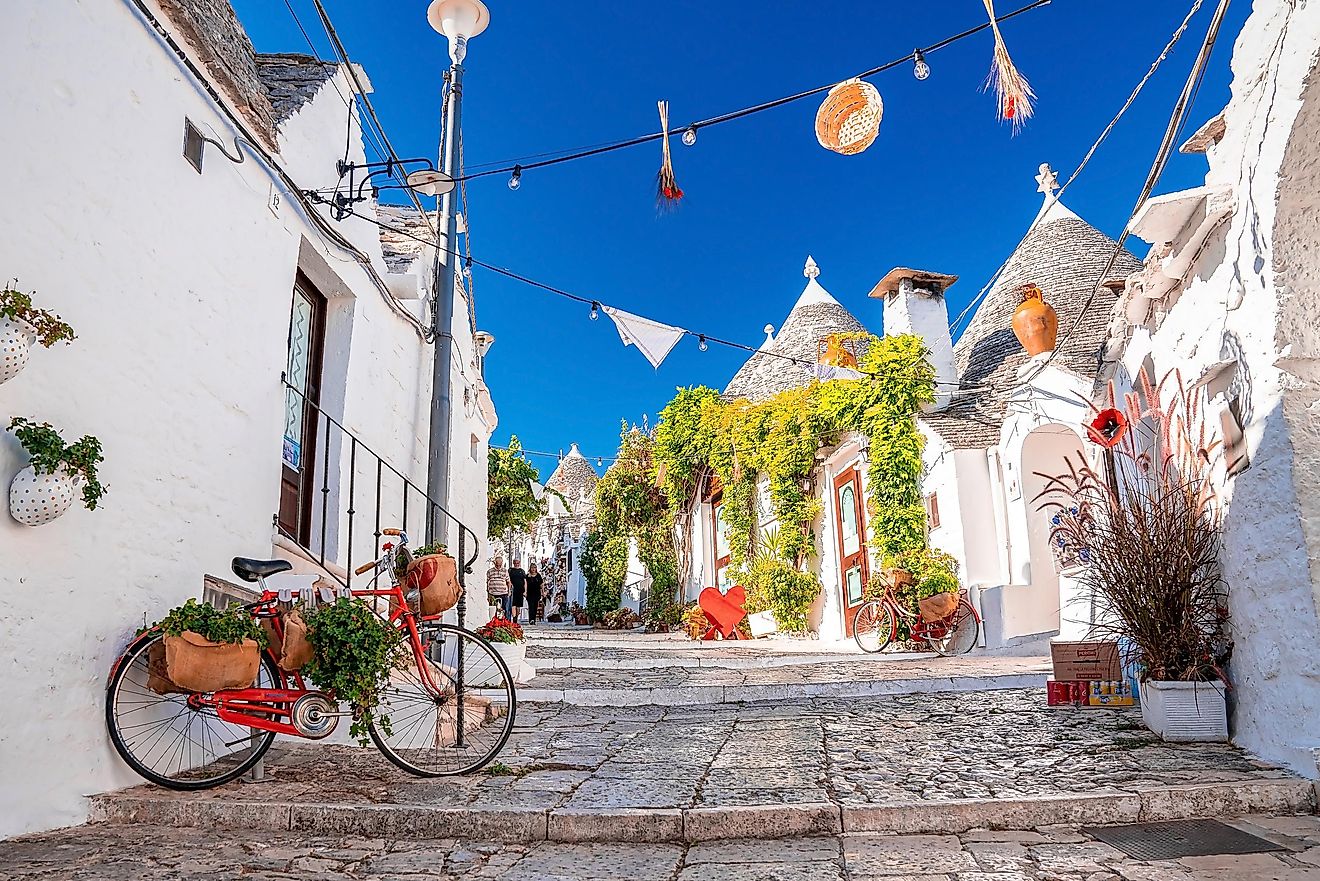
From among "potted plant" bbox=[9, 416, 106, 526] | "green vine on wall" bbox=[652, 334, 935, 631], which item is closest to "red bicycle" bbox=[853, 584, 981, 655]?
"green vine on wall" bbox=[652, 334, 935, 631]

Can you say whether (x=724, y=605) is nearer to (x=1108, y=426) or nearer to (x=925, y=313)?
(x=925, y=313)

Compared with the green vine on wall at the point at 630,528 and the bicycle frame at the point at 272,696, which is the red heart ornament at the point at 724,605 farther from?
the bicycle frame at the point at 272,696

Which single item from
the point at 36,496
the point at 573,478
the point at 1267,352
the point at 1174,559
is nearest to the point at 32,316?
the point at 36,496

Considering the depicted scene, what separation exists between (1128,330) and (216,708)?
19.1 ft

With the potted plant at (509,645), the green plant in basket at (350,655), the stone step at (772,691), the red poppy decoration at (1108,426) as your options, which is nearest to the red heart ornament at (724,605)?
the potted plant at (509,645)

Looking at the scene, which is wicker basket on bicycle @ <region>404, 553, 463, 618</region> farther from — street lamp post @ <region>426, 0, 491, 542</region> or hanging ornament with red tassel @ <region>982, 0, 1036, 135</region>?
hanging ornament with red tassel @ <region>982, 0, 1036, 135</region>

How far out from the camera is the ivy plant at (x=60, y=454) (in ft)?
10.9

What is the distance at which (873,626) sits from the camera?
1131 cm

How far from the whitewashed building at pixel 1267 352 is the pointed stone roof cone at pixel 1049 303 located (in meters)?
4.99

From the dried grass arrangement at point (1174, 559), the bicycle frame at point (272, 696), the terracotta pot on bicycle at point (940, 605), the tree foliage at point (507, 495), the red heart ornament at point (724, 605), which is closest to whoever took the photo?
the bicycle frame at point (272, 696)

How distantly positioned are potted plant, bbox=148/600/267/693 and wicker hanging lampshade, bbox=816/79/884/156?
491 centimetres

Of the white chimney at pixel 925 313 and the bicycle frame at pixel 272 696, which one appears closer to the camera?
the bicycle frame at pixel 272 696

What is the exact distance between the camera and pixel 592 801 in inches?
148

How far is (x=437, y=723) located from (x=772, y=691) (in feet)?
10.6
